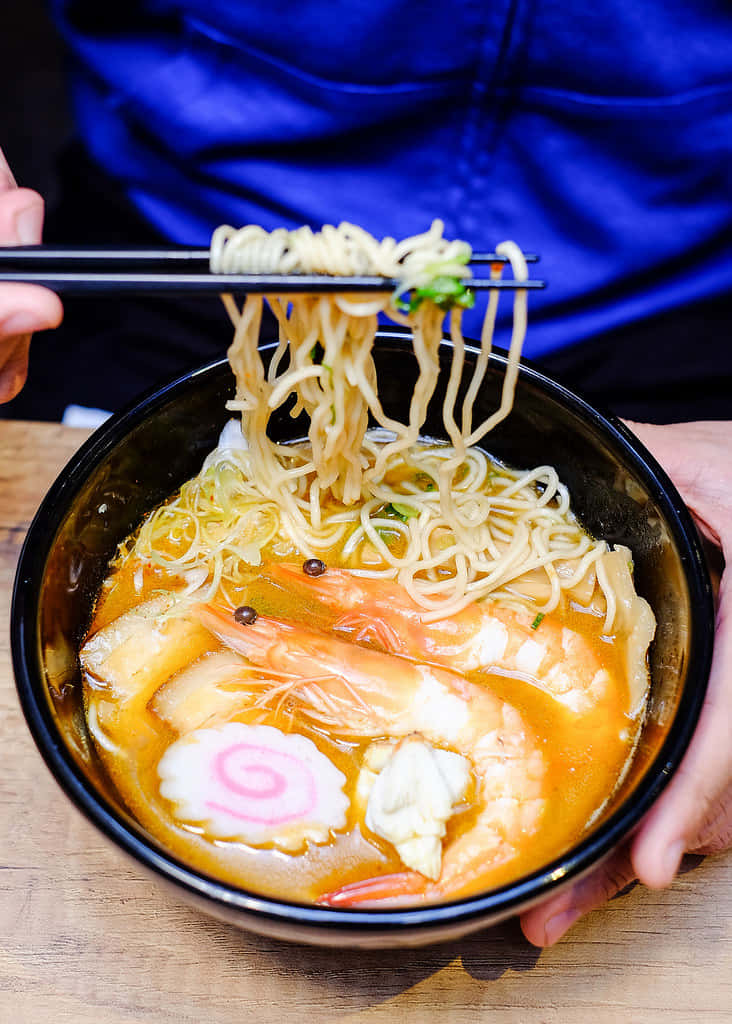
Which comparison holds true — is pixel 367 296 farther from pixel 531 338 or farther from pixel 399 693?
pixel 531 338

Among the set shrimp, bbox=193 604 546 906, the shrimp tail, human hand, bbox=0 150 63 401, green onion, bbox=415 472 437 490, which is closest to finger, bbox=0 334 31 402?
human hand, bbox=0 150 63 401

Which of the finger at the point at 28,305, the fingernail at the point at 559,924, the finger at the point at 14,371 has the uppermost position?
the finger at the point at 28,305

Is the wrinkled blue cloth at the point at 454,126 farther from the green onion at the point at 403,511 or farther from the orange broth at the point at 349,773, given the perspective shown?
the orange broth at the point at 349,773

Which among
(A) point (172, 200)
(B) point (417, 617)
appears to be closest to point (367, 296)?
(B) point (417, 617)

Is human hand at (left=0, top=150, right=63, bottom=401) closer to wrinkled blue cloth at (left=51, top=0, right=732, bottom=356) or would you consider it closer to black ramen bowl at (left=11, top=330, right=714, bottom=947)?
black ramen bowl at (left=11, top=330, right=714, bottom=947)

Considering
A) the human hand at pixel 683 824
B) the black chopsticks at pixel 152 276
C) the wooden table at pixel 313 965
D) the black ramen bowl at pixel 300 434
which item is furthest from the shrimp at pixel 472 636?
the black chopsticks at pixel 152 276

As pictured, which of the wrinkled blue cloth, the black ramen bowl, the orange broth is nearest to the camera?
the black ramen bowl
